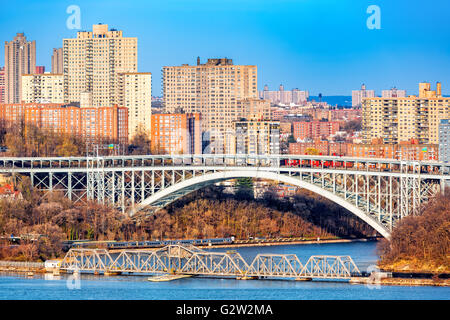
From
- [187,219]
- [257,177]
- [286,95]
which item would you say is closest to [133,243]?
[187,219]

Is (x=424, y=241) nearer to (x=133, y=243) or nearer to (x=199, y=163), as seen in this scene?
(x=133, y=243)

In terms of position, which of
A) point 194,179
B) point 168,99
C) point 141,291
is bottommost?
point 141,291

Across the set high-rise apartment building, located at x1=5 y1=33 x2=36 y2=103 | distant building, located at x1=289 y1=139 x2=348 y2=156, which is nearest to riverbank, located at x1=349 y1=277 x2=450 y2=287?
distant building, located at x1=289 y1=139 x2=348 y2=156

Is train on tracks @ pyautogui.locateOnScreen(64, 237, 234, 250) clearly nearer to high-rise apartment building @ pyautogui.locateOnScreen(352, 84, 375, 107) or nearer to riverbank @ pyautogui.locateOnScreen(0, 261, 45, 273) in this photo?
riverbank @ pyautogui.locateOnScreen(0, 261, 45, 273)

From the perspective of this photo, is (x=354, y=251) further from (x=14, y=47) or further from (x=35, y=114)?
(x=14, y=47)

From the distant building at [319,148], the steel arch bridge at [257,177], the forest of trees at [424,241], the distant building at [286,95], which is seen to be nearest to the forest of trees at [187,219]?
the steel arch bridge at [257,177]
